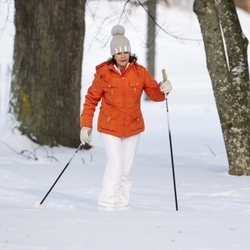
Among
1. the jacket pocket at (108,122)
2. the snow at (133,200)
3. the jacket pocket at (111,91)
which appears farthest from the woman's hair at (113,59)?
the snow at (133,200)

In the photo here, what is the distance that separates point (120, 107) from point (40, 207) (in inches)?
45.2

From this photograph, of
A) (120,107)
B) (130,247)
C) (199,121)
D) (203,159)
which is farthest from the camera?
(199,121)

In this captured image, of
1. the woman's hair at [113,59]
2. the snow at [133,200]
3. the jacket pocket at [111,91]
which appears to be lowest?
the snow at [133,200]

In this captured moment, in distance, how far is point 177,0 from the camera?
41.9 meters

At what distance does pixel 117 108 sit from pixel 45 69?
417cm

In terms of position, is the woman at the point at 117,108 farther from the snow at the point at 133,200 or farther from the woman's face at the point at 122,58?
the snow at the point at 133,200

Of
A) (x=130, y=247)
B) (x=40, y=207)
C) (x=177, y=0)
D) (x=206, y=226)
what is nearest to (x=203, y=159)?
(x=40, y=207)

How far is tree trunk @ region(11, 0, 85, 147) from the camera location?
1059cm

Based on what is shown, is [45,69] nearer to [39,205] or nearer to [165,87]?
[39,205]

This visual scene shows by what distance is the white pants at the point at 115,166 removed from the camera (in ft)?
21.8

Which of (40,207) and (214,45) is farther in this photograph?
(214,45)

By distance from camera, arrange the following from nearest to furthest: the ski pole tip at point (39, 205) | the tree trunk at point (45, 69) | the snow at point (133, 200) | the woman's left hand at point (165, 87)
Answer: the snow at point (133, 200)
the woman's left hand at point (165, 87)
the ski pole tip at point (39, 205)
the tree trunk at point (45, 69)

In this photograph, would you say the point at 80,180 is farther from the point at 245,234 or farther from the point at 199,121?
the point at 199,121

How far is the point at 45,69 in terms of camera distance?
1063 cm
